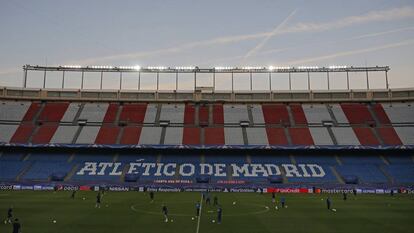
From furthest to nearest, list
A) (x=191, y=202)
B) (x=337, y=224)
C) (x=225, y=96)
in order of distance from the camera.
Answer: (x=225, y=96), (x=191, y=202), (x=337, y=224)

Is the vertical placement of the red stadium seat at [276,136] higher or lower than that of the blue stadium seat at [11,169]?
higher

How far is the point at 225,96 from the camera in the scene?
3282 inches

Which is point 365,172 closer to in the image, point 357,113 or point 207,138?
point 357,113

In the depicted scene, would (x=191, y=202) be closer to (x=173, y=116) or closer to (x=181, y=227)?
(x=181, y=227)

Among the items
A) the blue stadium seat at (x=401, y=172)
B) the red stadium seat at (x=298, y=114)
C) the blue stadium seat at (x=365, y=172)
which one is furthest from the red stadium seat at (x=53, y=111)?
the blue stadium seat at (x=401, y=172)

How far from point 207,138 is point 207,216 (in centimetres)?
3940

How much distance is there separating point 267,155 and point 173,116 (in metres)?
21.7

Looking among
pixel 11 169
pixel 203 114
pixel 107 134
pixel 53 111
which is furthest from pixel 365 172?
pixel 53 111

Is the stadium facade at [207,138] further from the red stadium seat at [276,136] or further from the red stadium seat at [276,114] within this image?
the red stadium seat at [276,114]

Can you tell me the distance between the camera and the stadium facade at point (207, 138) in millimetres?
62125

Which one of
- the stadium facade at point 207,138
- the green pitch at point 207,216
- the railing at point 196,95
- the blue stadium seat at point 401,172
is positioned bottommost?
the green pitch at point 207,216

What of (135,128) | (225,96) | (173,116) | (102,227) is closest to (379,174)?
A: (225,96)

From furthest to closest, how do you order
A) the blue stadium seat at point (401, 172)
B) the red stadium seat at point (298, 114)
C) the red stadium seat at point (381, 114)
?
the red stadium seat at point (298, 114), the red stadium seat at point (381, 114), the blue stadium seat at point (401, 172)

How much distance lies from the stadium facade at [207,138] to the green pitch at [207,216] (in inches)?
619
